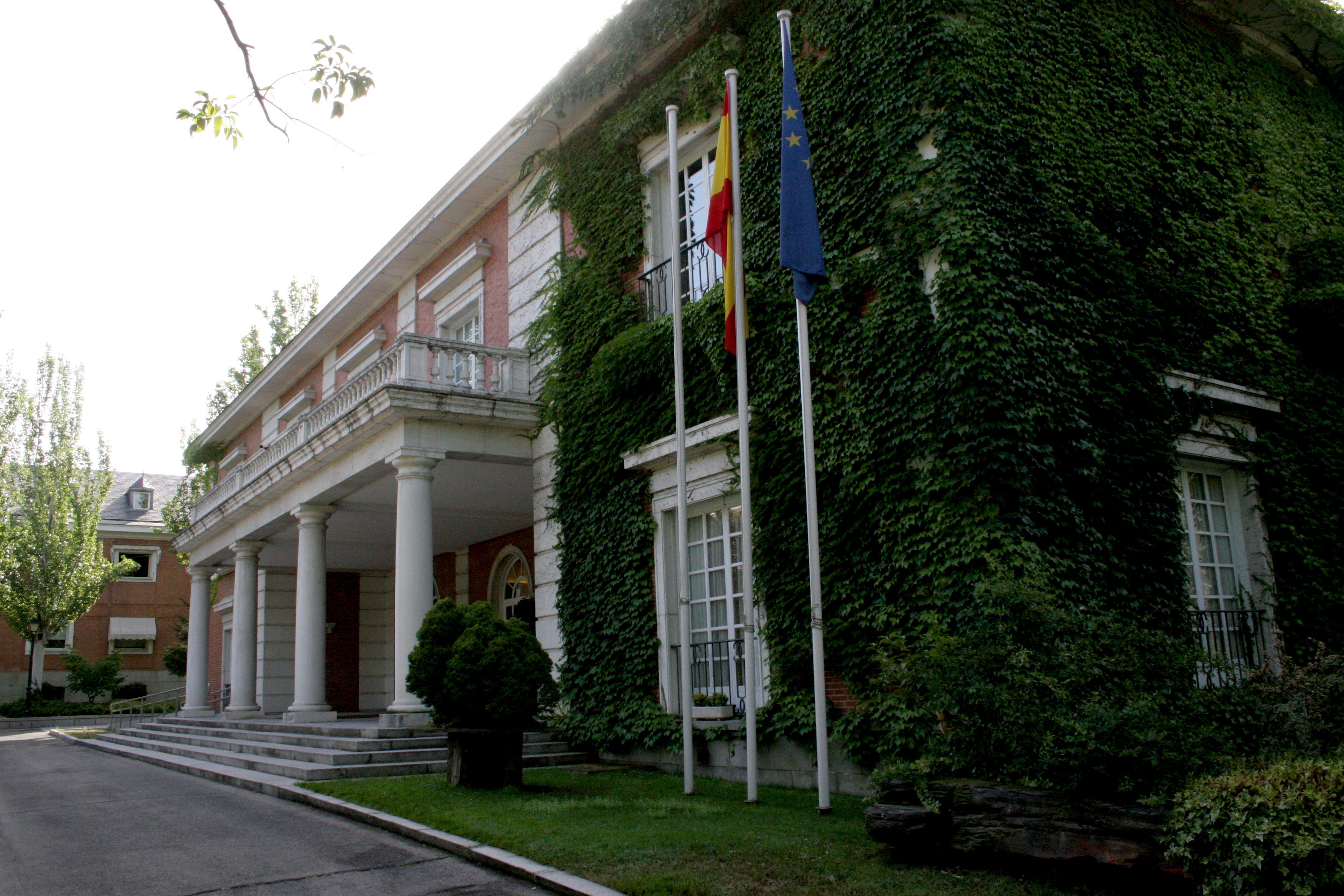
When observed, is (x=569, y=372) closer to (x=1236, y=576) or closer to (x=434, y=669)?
(x=434, y=669)

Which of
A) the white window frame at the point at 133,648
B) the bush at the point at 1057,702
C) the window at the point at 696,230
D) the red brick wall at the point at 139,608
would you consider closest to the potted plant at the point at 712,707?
the bush at the point at 1057,702

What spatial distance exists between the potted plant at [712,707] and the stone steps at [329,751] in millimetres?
2079

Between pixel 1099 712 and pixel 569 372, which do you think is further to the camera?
pixel 569 372

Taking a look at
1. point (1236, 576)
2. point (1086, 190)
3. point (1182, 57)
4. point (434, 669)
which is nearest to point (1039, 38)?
point (1086, 190)

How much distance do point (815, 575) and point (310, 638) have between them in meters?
9.28

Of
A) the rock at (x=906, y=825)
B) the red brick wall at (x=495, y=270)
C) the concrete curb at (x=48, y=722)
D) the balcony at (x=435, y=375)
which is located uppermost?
the red brick wall at (x=495, y=270)

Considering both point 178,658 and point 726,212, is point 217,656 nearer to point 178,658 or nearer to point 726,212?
point 178,658

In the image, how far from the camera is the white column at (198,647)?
21266mm

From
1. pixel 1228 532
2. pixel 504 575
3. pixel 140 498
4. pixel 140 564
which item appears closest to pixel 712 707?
pixel 1228 532

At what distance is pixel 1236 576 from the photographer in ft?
33.0

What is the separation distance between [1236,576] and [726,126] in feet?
22.3

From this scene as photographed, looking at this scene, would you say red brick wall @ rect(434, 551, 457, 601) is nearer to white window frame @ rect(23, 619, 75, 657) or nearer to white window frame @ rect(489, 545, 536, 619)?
white window frame @ rect(489, 545, 536, 619)

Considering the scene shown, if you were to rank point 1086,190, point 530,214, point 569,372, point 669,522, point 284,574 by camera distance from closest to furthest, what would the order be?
point 1086,190, point 669,522, point 569,372, point 530,214, point 284,574

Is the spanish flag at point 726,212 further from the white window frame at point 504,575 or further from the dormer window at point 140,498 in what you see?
the dormer window at point 140,498
